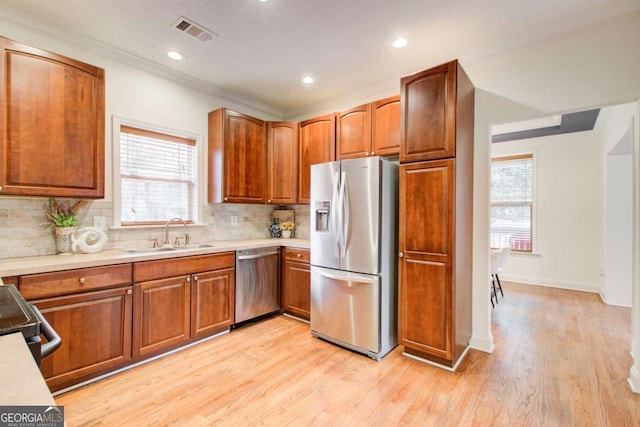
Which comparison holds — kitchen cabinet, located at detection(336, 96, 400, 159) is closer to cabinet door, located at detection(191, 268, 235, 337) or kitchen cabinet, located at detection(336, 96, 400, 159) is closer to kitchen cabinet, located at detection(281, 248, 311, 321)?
kitchen cabinet, located at detection(281, 248, 311, 321)

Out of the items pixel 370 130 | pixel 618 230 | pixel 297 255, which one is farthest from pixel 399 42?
pixel 618 230

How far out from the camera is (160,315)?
8.61ft

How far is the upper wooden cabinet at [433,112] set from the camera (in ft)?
7.99

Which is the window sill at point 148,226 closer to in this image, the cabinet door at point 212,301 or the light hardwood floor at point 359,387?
the cabinet door at point 212,301

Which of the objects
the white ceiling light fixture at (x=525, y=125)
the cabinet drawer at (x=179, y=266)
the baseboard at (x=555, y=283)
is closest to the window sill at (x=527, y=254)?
the baseboard at (x=555, y=283)

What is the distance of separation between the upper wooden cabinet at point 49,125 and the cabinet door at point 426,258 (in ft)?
8.65

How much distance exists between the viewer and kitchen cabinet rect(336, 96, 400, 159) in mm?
3158

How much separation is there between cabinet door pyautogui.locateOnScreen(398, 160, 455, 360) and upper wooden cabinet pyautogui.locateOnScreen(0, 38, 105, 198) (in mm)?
2635

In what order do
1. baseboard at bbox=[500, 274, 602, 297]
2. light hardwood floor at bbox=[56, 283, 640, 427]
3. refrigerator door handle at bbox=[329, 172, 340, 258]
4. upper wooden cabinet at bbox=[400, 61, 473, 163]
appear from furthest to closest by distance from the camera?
baseboard at bbox=[500, 274, 602, 297] < refrigerator door handle at bbox=[329, 172, 340, 258] < upper wooden cabinet at bbox=[400, 61, 473, 163] < light hardwood floor at bbox=[56, 283, 640, 427]

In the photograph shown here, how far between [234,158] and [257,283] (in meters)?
1.50

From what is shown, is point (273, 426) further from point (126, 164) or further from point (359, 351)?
point (126, 164)

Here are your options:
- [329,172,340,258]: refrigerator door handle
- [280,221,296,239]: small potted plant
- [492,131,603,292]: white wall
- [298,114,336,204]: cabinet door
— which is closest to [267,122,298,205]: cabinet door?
[298,114,336,204]: cabinet door

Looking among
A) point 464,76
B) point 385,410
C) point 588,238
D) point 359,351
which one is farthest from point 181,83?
point 588,238

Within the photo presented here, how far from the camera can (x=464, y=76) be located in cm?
260
